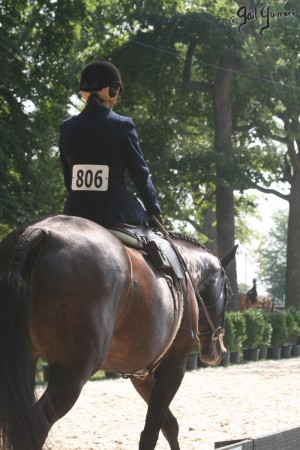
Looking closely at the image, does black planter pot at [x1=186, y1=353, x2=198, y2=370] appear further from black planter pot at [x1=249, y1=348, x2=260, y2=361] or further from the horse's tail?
the horse's tail

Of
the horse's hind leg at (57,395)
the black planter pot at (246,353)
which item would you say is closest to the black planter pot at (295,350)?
the black planter pot at (246,353)

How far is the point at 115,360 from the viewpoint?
6.11 m

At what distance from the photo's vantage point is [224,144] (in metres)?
32.4

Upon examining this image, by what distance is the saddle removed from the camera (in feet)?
20.5

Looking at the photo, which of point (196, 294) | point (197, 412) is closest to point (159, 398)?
point (196, 294)

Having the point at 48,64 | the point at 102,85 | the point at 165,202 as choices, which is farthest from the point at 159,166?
the point at 102,85

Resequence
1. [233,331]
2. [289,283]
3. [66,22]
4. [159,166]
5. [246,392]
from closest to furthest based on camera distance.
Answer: [246,392], [233,331], [66,22], [159,166], [289,283]

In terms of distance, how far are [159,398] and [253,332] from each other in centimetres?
1794

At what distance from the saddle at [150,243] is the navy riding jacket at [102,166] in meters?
0.08

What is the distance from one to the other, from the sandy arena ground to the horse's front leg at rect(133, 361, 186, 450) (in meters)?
0.68

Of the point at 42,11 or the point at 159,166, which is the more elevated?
the point at 42,11

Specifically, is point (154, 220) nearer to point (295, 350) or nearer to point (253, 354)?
point (253, 354)

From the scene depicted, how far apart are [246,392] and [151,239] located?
29.8ft

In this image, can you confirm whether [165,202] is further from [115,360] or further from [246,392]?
[115,360]
